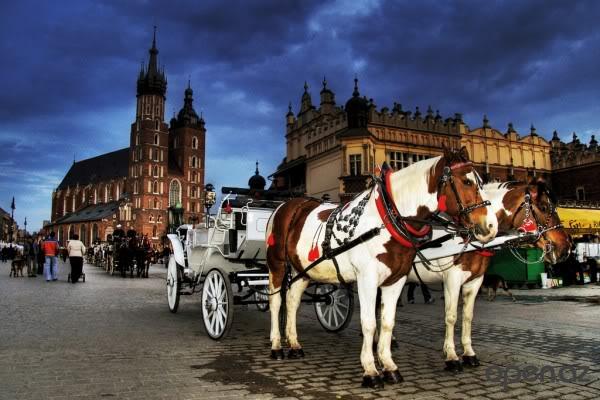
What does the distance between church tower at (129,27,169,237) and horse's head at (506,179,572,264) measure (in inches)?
4092

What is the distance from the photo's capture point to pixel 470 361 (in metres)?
5.36

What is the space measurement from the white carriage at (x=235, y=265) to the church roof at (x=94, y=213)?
336 ft

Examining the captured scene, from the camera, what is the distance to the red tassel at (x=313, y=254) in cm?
553

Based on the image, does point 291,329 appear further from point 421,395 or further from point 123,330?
point 123,330

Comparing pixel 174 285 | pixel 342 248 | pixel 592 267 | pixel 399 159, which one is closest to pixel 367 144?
pixel 399 159

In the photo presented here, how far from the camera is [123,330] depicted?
7441 mm

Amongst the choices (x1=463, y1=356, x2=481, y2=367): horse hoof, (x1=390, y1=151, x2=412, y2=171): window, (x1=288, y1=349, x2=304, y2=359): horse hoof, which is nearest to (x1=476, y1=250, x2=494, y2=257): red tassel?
(x1=463, y1=356, x2=481, y2=367): horse hoof

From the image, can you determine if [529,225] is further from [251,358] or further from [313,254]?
[251,358]

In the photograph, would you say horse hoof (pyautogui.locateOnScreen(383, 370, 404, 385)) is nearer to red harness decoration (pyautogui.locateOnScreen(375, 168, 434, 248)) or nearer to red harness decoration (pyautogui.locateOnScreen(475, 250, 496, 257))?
red harness decoration (pyautogui.locateOnScreen(375, 168, 434, 248))

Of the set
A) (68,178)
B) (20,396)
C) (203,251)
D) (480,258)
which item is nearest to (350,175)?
(203,251)

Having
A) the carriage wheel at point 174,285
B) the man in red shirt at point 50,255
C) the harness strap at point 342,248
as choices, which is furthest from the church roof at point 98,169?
the harness strap at point 342,248

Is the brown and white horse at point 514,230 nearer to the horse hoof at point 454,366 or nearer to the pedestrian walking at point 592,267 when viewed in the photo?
the horse hoof at point 454,366

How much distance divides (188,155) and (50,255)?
338 feet

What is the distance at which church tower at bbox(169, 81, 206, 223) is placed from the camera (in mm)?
117500
